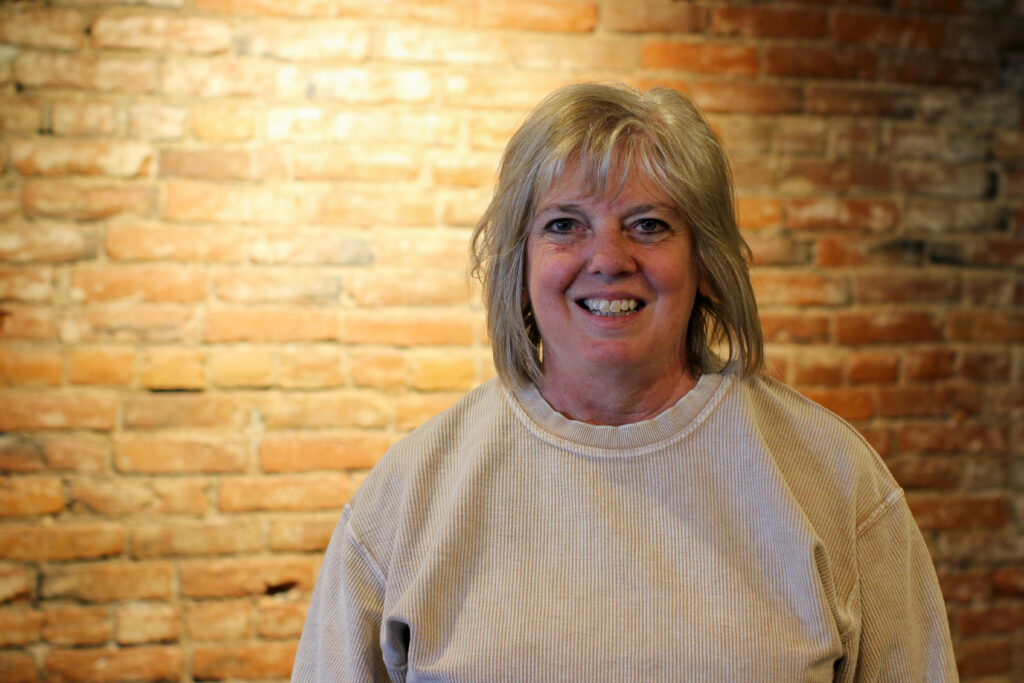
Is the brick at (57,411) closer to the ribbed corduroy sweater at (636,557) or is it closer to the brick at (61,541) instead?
the brick at (61,541)

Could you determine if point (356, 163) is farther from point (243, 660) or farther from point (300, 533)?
point (243, 660)

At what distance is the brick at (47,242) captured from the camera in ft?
5.67

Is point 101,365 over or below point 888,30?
below

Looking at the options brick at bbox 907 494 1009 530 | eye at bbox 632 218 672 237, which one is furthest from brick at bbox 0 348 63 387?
brick at bbox 907 494 1009 530

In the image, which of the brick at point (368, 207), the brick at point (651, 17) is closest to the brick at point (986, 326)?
the brick at point (651, 17)

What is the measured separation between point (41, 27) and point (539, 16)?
1094 millimetres

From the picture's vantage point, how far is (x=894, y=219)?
2.01 metres

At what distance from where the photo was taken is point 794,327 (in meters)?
1.98

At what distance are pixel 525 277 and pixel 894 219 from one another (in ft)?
4.05

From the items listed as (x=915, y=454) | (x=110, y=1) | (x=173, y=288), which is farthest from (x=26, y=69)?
(x=915, y=454)

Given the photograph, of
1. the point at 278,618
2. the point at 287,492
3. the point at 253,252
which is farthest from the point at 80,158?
the point at 278,618

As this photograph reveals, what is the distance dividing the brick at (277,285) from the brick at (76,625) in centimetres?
76

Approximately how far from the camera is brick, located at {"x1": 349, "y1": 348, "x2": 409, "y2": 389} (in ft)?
5.98

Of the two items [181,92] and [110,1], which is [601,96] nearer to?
[181,92]
